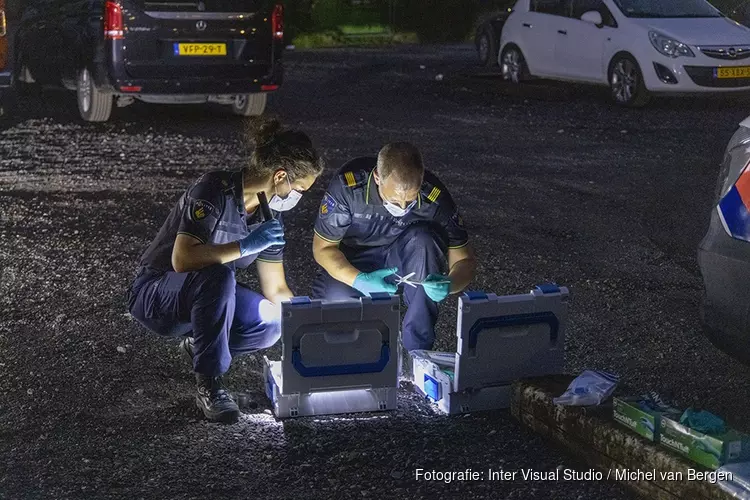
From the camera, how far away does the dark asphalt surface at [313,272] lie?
13.9ft

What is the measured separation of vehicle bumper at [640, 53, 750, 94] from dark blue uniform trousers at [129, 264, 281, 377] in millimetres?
9725

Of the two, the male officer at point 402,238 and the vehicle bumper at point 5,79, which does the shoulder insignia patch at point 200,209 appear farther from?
the vehicle bumper at point 5,79

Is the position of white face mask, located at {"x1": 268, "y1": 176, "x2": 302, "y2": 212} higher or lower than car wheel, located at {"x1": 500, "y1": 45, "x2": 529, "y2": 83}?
higher

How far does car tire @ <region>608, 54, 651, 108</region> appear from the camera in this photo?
1398 cm

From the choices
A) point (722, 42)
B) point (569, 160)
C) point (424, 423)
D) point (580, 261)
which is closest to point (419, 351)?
point (424, 423)

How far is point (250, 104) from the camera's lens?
44.1ft

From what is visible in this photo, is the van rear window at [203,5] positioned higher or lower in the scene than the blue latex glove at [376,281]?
higher

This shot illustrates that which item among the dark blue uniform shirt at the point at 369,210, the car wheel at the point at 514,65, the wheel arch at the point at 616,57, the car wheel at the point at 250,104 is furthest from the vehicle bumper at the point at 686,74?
the dark blue uniform shirt at the point at 369,210

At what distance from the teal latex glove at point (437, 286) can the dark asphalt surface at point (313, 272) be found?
0.46 m

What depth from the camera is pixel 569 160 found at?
10.8 metres

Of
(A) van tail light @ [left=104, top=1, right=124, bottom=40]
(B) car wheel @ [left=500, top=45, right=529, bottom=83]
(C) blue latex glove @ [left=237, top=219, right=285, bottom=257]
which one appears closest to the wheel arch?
(B) car wheel @ [left=500, top=45, right=529, bottom=83]

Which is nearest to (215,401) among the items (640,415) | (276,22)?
(640,415)

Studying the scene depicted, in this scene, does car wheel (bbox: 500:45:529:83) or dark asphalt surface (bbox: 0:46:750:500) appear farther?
car wheel (bbox: 500:45:529:83)

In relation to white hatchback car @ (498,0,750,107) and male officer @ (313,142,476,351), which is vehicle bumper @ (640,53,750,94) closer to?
white hatchback car @ (498,0,750,107)
